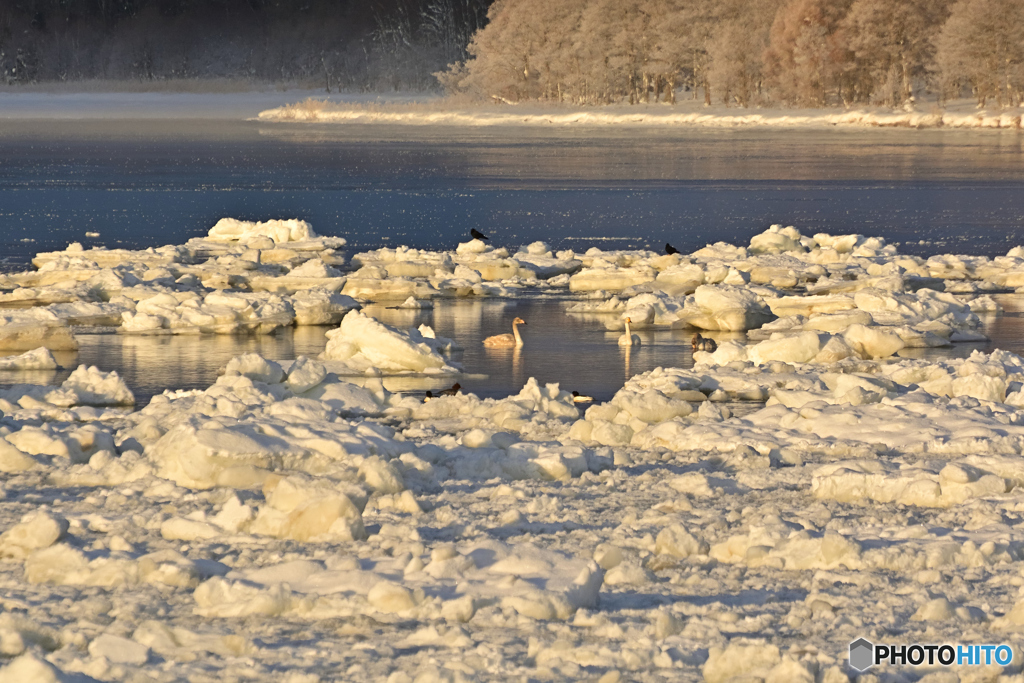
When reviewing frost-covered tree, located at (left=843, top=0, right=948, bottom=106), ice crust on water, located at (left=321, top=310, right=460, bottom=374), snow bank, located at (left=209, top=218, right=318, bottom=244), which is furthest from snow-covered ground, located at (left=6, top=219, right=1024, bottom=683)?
frost-covered tree, located at (left=843, top=0, right=948, bottom=106)

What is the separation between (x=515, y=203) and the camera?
30641 mm

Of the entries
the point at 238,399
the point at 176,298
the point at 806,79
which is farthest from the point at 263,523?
the point at 806,79

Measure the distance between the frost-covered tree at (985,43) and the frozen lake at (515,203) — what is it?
33.5 ft

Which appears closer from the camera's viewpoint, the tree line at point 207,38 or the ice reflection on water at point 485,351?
the ice reflection on water at point 485,351

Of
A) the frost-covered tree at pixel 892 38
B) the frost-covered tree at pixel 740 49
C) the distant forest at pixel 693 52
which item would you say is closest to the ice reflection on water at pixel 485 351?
the distant forest at pixel 693 52

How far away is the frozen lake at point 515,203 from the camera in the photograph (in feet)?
43.3

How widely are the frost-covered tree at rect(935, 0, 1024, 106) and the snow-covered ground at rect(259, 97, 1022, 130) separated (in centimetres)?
185

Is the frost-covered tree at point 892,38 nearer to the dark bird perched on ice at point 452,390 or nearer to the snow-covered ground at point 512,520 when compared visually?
the snow-covered ground at point 512,520

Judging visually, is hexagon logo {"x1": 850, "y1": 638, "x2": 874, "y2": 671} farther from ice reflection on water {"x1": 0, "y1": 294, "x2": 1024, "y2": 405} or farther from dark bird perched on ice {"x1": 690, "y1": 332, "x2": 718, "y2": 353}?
dark bird perched on ice {"x1": 690, "y1": 332, "x2": 718, "y2": 353}

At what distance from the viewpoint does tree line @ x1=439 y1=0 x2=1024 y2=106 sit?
71.8 metres

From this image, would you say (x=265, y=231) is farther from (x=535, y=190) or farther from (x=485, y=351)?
(x=535, y=190)

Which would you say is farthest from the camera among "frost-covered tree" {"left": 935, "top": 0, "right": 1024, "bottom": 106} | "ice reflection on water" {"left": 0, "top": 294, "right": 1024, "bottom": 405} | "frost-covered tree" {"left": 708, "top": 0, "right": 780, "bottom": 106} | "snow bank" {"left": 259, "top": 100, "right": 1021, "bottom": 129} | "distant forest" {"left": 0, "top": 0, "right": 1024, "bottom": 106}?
"frost-covered tree" {"left": 708, "top": 0, "right": 780, "bottom": 106}

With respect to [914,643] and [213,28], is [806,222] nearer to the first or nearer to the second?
[914,643]

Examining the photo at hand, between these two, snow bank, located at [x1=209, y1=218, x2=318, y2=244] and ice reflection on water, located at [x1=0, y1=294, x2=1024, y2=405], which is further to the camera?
snow bank, located at [x1=209, y1=218, x2=318, y2=244]
